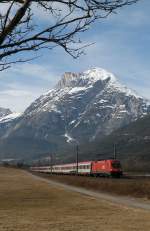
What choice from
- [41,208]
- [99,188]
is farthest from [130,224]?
[99,188]

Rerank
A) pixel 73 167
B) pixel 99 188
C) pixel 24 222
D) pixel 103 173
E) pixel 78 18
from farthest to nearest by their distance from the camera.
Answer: pixel 73 167 < pixel 103 173 < pixel 99 188 < pixel 24 222 < pixel 78 18

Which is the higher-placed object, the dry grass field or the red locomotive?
the red locomotive

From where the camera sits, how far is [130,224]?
22.5m

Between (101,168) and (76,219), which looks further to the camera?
(101,168)

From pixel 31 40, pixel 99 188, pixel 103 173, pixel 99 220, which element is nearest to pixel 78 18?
pixel 31 40

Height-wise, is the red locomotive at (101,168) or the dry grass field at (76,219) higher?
the red locomotive at (101,168)

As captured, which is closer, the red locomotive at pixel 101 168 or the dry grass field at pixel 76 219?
the dry grass field at pixel 76 219

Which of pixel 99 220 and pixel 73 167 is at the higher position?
pixel 73 167

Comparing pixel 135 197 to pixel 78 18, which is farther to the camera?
pixel 135 197

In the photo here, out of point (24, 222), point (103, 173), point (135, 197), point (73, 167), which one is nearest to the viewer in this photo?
point (24, 222)

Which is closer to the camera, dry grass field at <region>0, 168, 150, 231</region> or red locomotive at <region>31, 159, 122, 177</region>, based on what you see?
dry grass field at <region>0, 168, 150, 231</region>

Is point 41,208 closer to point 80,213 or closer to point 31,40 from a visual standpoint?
point 80,213

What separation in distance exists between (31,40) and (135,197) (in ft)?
112

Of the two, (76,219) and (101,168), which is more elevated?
(101,168)
